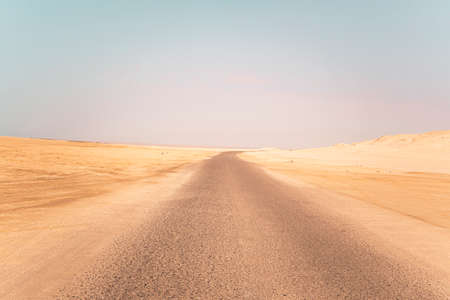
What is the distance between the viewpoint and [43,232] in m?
4.97

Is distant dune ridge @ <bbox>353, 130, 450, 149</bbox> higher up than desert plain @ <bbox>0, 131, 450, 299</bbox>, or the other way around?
distant dune ridge @ <bbox>353, 130, 450, 149</bbox>

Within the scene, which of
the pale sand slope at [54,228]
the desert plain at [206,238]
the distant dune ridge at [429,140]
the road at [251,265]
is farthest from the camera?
the distant dune ridge at [429,140]

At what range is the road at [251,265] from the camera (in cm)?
300

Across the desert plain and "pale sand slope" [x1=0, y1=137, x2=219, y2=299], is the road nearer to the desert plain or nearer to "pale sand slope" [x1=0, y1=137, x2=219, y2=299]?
the desert plain

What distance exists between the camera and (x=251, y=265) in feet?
12.1

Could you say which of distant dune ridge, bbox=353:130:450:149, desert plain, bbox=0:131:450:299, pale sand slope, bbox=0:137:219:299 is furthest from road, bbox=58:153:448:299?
distant dune ridge, bbox=353:130:450:149

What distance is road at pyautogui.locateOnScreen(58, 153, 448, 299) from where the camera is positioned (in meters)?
3.00

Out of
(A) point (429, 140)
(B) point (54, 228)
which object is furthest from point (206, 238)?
(A) point (429, 140)

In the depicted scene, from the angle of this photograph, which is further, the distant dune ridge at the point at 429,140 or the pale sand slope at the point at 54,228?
the distant dune ridge at the point at 429,140

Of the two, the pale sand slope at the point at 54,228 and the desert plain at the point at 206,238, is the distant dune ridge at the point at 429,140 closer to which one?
the desert plain at the point at 206,238

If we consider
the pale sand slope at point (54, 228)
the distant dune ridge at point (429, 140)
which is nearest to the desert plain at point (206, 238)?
the pale sand slope at point (54, 228)

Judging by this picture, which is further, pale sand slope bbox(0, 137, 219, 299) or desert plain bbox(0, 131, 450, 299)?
pale sand slope bbox(0, 137, 219, 299)

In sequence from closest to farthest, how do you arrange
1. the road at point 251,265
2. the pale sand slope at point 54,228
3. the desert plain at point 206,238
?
the road at point 251,265
the desert plain at point 206,238
the pale sand slope at point 54,228

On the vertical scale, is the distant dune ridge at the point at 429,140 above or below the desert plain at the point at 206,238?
above
